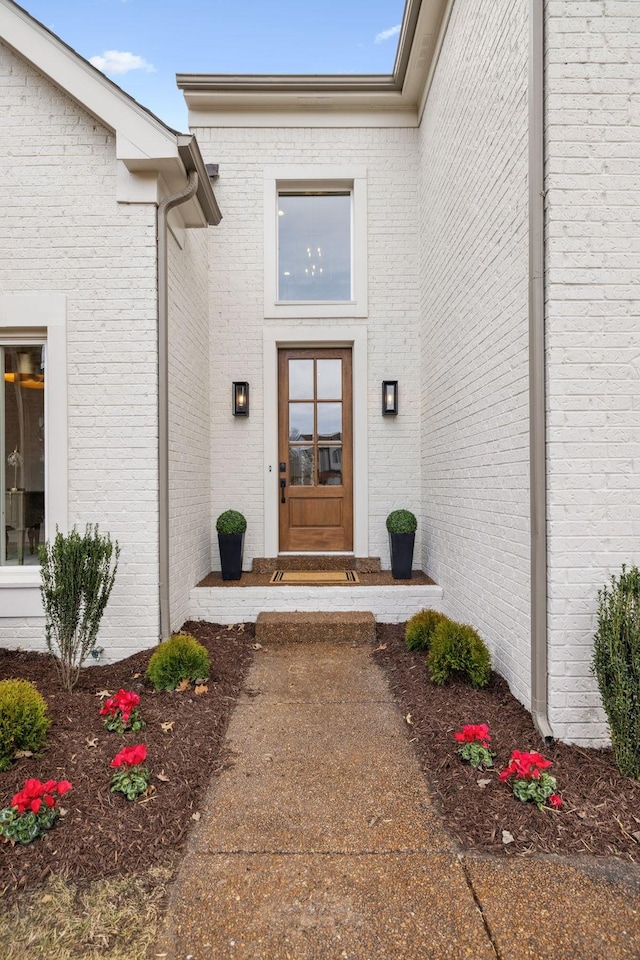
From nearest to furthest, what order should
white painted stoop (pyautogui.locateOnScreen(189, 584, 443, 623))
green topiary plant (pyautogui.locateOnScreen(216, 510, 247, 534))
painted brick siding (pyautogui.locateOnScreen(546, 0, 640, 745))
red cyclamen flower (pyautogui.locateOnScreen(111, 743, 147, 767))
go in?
red cyclamen flower (pyautogui.locateOnScreen(111, 743, 147, 767)) → painted brick siding (pyautogui.locateOnScreen(546, 0, 640, 745)) → white painted stoop (pyautogui.locateOnScreen(189, 584, 443, 623)) → green topiary plant (pyautogui.locateOnScreen(216, 510, 247, 534))

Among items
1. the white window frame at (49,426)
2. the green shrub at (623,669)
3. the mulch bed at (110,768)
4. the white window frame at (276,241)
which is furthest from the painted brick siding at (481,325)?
the white window frame at (49,426)

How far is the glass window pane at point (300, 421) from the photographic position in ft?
18.6

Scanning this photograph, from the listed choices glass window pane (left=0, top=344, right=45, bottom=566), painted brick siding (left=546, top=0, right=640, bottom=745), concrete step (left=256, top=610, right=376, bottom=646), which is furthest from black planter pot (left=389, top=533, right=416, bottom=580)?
glass window pane (left=0, top=344, right=45, bottom=566)

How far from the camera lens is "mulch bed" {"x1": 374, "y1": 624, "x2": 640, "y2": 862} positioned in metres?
1.86

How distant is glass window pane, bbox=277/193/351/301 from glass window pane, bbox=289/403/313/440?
126 centimetres

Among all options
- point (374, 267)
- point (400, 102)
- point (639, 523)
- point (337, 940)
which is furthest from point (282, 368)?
point (337, 940)

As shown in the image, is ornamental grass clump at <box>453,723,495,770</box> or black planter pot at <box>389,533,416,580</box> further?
black planter pot at <box>389,533,416,580</box>

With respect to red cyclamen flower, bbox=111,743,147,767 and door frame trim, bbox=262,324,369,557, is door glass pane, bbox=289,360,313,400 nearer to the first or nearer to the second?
door frame trim, bbox=262,324,369,557

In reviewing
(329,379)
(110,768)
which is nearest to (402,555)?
(329,379)

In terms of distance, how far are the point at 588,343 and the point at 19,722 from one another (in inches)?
132

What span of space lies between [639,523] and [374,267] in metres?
4.12

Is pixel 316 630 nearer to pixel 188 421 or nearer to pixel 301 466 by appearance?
pixel 301 466

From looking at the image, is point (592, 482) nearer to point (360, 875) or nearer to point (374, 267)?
point (360, 875)

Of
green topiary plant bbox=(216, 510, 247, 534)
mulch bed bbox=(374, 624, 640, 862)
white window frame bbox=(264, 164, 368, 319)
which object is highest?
white window frame bbox=(264, 164, 368, 319)
